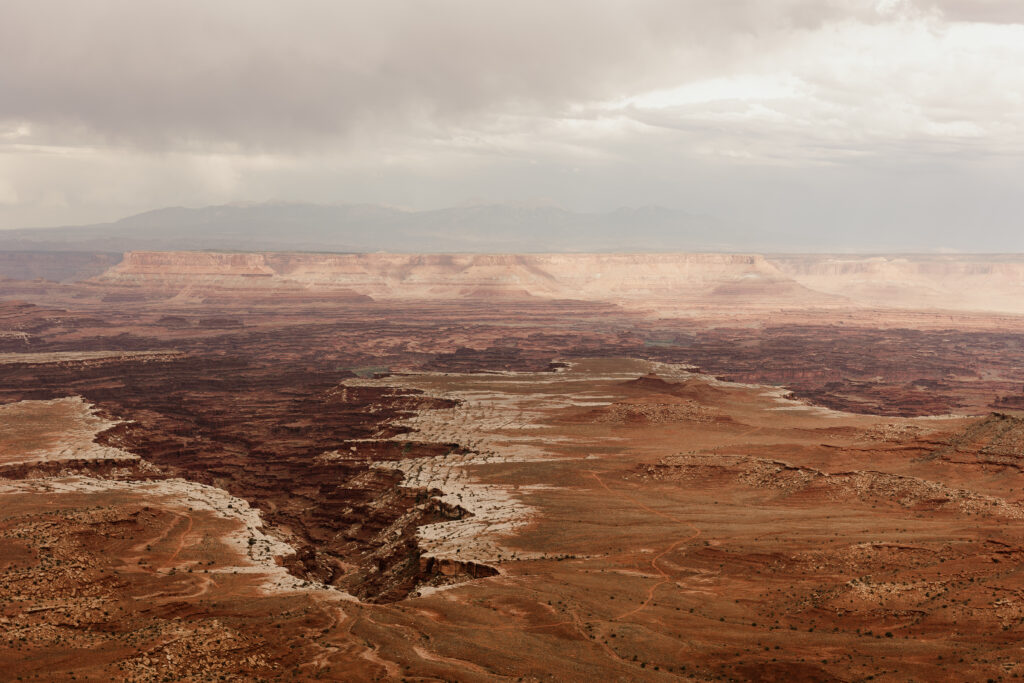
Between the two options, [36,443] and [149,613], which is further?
[36,443]

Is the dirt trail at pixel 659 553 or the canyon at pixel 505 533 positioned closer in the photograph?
the canyon at pixel 505 533

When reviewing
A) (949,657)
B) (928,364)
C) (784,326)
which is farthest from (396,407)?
(784,326)

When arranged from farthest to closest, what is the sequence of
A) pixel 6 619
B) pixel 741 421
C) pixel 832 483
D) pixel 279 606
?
pixel 741 421 < pixel 832 483 < pixel 279 606 < pixel 6 619

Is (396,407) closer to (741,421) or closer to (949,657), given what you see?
(741,421)

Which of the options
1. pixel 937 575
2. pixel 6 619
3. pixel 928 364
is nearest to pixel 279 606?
pixel 6 619

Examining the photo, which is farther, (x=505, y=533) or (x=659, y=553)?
(x=505, y=533)

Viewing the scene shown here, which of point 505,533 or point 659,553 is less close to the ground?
point 659,553

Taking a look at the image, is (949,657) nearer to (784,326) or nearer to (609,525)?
(609,525)

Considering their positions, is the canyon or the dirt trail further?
the dirt trail

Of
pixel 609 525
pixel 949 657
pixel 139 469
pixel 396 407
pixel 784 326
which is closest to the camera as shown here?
pixel 949 657
